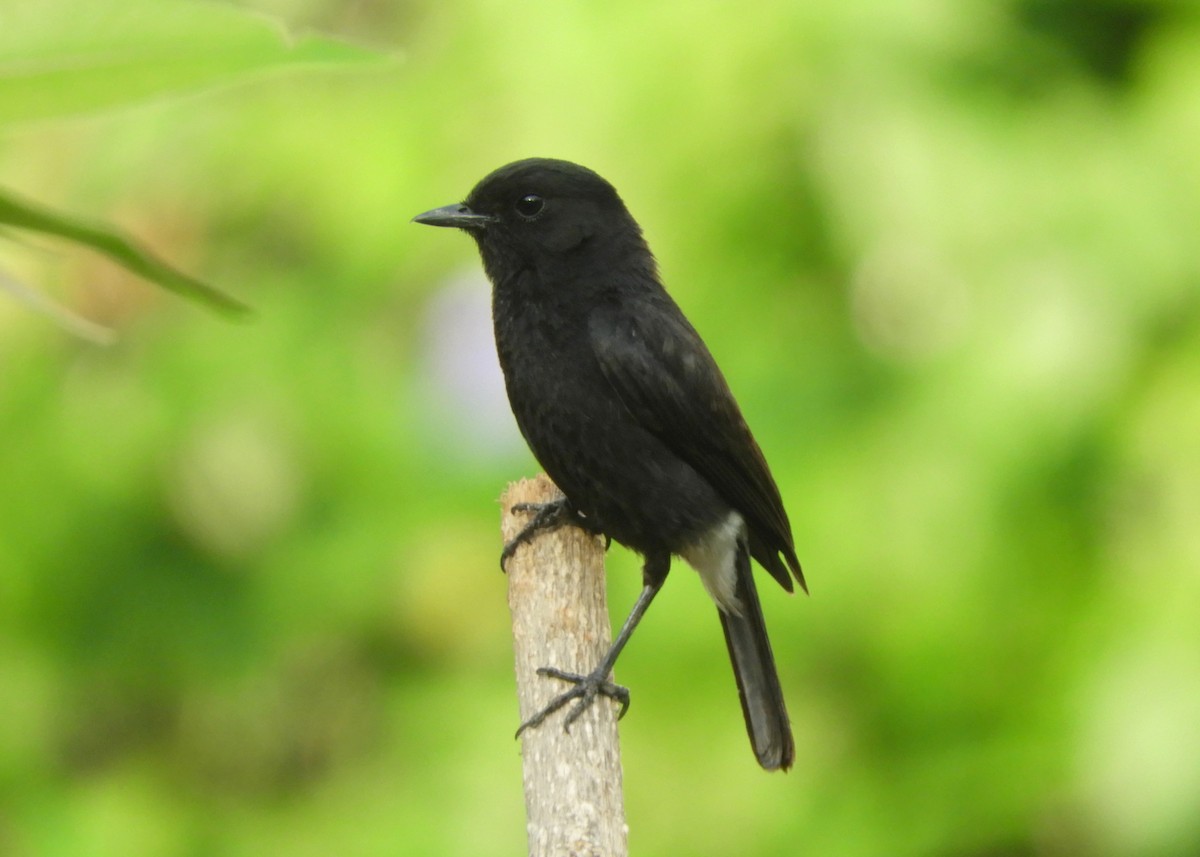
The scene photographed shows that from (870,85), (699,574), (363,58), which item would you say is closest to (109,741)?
(699,574)

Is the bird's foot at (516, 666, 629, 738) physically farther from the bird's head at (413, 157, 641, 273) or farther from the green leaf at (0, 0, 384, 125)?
the green leaf at (0, 0, 384, 125)

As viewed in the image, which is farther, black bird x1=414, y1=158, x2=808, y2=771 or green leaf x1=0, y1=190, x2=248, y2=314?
black bird x1=414, y1=158, x2=808, y2=771

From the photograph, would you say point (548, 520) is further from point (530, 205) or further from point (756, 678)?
point (530, 205)

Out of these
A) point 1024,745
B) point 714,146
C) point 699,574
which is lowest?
point 1024,745

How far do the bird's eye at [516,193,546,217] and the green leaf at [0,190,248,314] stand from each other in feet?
10.1

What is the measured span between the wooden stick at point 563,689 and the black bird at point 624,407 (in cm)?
17

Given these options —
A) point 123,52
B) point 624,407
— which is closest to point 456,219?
point 624,407

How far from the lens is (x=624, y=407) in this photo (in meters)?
3.42

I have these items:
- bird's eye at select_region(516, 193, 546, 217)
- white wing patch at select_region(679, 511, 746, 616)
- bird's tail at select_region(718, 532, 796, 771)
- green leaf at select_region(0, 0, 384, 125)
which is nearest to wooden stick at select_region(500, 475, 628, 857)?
white wing patch at select_region(679, 511, 746, 616)

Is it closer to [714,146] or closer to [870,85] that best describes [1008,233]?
[870,85]

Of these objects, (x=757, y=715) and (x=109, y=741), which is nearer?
(x=757, y=715)

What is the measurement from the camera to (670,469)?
3451 mm

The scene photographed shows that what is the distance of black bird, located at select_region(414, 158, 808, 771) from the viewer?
3.36 meters

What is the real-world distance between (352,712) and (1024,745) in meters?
1.83
